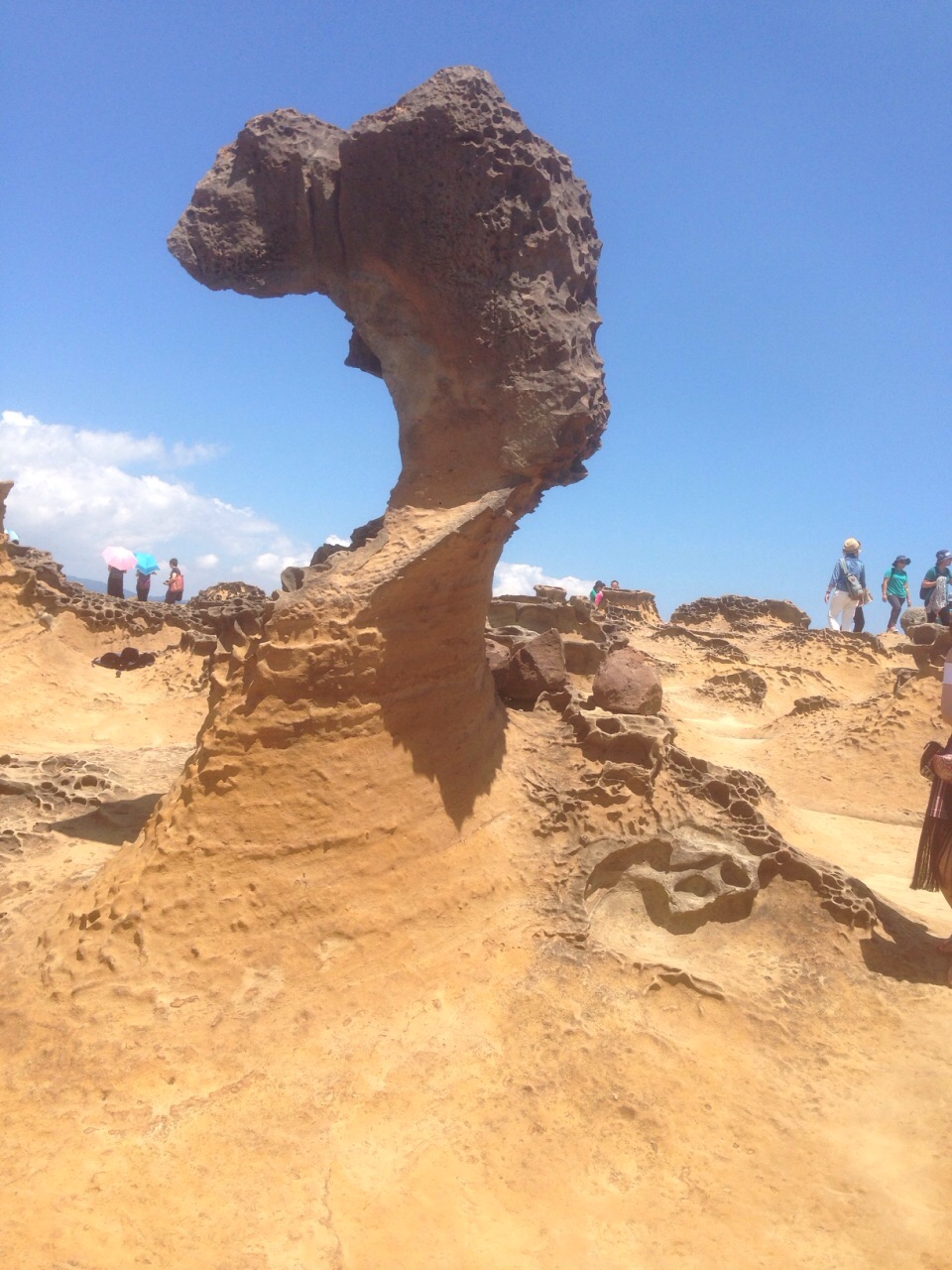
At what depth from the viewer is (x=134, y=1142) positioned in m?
2.56

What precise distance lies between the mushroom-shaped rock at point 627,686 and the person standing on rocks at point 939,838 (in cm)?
266

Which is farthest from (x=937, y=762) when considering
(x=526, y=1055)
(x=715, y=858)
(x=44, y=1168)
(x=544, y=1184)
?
(x=44, y=1168)

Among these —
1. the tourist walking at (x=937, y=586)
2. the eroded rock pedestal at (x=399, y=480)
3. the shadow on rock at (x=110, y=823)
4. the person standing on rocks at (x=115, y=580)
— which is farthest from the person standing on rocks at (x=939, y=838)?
the person standing on rocks at (x=115, y=580)

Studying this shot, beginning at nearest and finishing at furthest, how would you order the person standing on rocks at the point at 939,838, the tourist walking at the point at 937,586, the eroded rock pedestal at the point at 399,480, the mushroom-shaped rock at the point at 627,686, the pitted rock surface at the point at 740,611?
the eroded rock pedestal at the point at 399,480
the person standing on rocks at the point at 939,838
the mushroom-shaped rock at the point at 627,686
the tourist walking at the point at 937,586
the pitted rock surface at the point at 740,611

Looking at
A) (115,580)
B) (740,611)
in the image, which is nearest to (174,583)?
(115,580)

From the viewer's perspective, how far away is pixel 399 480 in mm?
4082

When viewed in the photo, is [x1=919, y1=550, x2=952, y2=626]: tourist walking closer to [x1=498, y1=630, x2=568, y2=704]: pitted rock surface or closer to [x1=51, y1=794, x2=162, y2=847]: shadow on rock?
[x1=498, y1=630, x2=568, y2=704]: pitted rock surface

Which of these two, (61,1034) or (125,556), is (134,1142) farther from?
(125,556)

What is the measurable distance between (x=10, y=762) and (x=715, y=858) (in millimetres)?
4597

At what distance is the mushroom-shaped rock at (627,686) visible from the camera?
6383 mm

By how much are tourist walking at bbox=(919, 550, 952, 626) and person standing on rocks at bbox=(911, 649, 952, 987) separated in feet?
30.6

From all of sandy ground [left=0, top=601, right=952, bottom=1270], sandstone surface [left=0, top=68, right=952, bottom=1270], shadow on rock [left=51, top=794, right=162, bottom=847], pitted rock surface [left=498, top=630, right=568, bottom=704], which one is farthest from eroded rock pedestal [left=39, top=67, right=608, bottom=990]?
shadow on rock [left=51, top=794, right=162, bottom=847]

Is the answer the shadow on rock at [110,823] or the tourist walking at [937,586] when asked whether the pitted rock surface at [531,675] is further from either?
the tourist walking at [937,586]

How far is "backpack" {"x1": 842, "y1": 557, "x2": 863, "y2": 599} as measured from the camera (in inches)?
571
